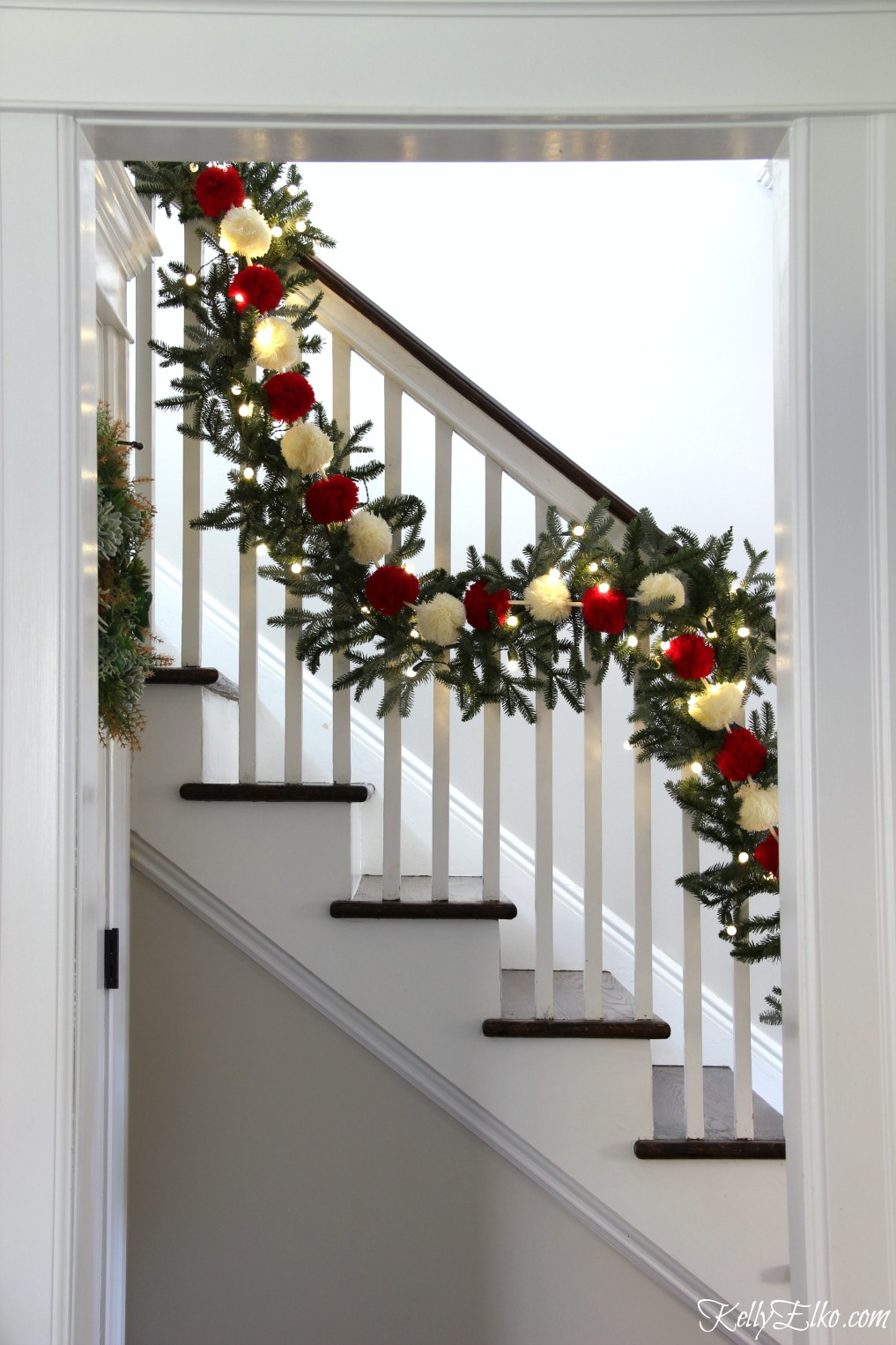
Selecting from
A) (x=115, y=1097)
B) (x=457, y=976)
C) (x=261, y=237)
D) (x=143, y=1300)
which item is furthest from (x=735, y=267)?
(x=143, y=1300)

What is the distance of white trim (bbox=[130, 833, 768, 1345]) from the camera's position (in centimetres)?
172

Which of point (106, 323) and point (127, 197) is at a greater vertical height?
point (127, 197)

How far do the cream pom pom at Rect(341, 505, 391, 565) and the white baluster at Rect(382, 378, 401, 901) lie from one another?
0.11 meters

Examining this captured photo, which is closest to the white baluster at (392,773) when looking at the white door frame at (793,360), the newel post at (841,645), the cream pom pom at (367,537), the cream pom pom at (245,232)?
the cream pom pom at (367,537)

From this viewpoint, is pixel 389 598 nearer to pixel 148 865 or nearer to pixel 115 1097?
pixel 148 865

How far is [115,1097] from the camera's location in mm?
1610

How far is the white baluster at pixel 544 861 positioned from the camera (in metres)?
1.72

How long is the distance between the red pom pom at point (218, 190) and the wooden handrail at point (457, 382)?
0.17 metres

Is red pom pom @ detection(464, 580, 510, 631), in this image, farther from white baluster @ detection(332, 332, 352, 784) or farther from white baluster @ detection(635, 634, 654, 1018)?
white baluster @ detection(635, 634, 654, 1018)

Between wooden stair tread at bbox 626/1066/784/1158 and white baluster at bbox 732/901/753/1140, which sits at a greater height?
white baluster at bbox 732/901/753/1140

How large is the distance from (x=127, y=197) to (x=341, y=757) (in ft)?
3.46

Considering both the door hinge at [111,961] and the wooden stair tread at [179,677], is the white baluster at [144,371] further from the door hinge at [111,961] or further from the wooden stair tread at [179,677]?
the door hinge at [111,961]

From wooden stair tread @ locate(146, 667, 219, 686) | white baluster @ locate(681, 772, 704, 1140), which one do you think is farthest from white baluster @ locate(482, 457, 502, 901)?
wooden stair tread @ locate(146, 667, 219, 686)

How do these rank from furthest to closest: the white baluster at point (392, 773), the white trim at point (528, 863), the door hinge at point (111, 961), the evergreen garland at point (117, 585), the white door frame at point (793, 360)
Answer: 1. the white trim at point (528, 863)
2. the white baluster at point (392, 773)
3. the door hinge at point (111, 961)
4. the evergreen garland at point (117, 585)
5. the white door frame at point (793, 360)
